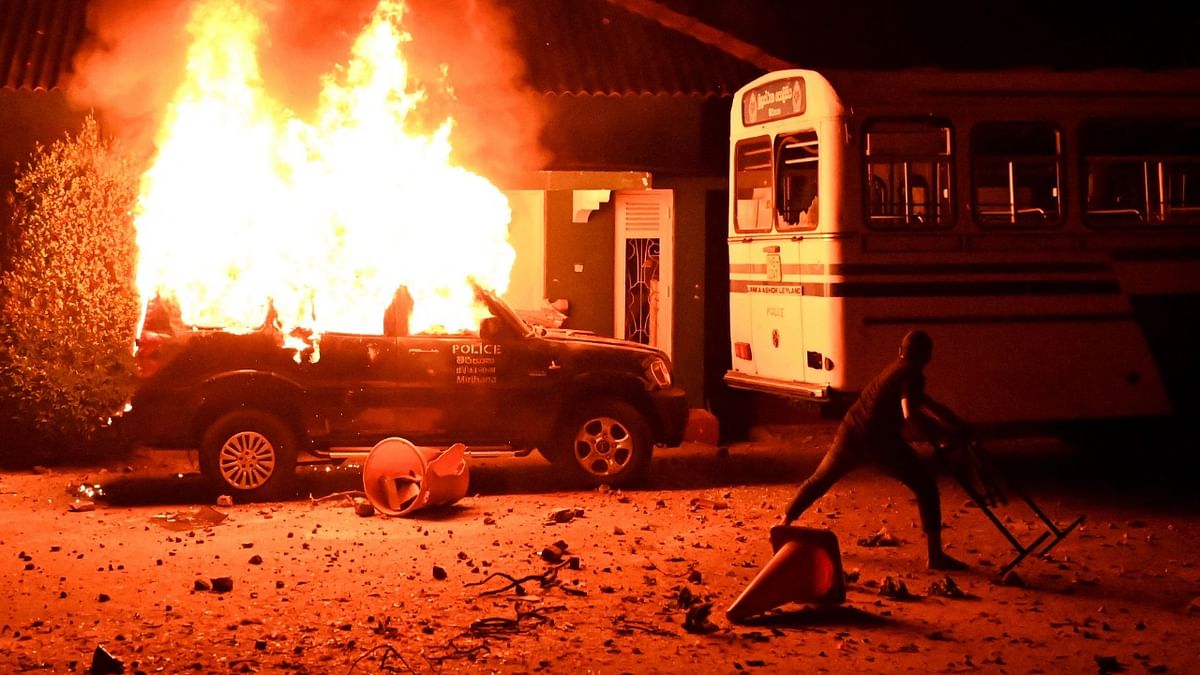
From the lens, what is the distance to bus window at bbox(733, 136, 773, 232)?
12.9m

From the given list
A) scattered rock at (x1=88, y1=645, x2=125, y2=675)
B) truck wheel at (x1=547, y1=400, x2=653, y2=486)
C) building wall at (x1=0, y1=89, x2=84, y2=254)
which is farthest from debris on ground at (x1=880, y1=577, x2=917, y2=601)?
building wall at (x1=0, y1=89, x2=84, y2=254)

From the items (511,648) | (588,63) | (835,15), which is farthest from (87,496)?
(835,15)

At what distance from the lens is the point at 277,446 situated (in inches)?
442

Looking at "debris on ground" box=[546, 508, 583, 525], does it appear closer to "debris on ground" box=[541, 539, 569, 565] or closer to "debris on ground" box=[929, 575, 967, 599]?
"debris on ground" box=[541, 539, 569, 565]

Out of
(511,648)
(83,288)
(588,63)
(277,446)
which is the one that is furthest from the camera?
(588,63)

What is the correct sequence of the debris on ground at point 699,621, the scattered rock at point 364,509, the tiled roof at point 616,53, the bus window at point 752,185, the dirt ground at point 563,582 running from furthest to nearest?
the tiled roof at point 616,53 → the bus window at point 752,185 → the scattered rock at point 364,509 → the debris on ground at point 699,621 → the dirt ground at point 563,582

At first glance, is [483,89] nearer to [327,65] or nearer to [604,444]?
[327,65]

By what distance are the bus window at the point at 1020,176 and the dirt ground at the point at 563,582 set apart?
2557 millimetres

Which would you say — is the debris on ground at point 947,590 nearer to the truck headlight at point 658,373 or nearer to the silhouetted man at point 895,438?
the silhouetted man at point 895,438

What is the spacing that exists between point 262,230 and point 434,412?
94.4 inches

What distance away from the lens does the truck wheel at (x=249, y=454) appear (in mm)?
11133

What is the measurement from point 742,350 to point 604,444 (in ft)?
7.25

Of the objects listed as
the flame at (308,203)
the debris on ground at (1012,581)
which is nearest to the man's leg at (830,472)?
the debris on ground at (1012,581)

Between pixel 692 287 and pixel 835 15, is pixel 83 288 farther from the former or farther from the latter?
pixel 835 15
